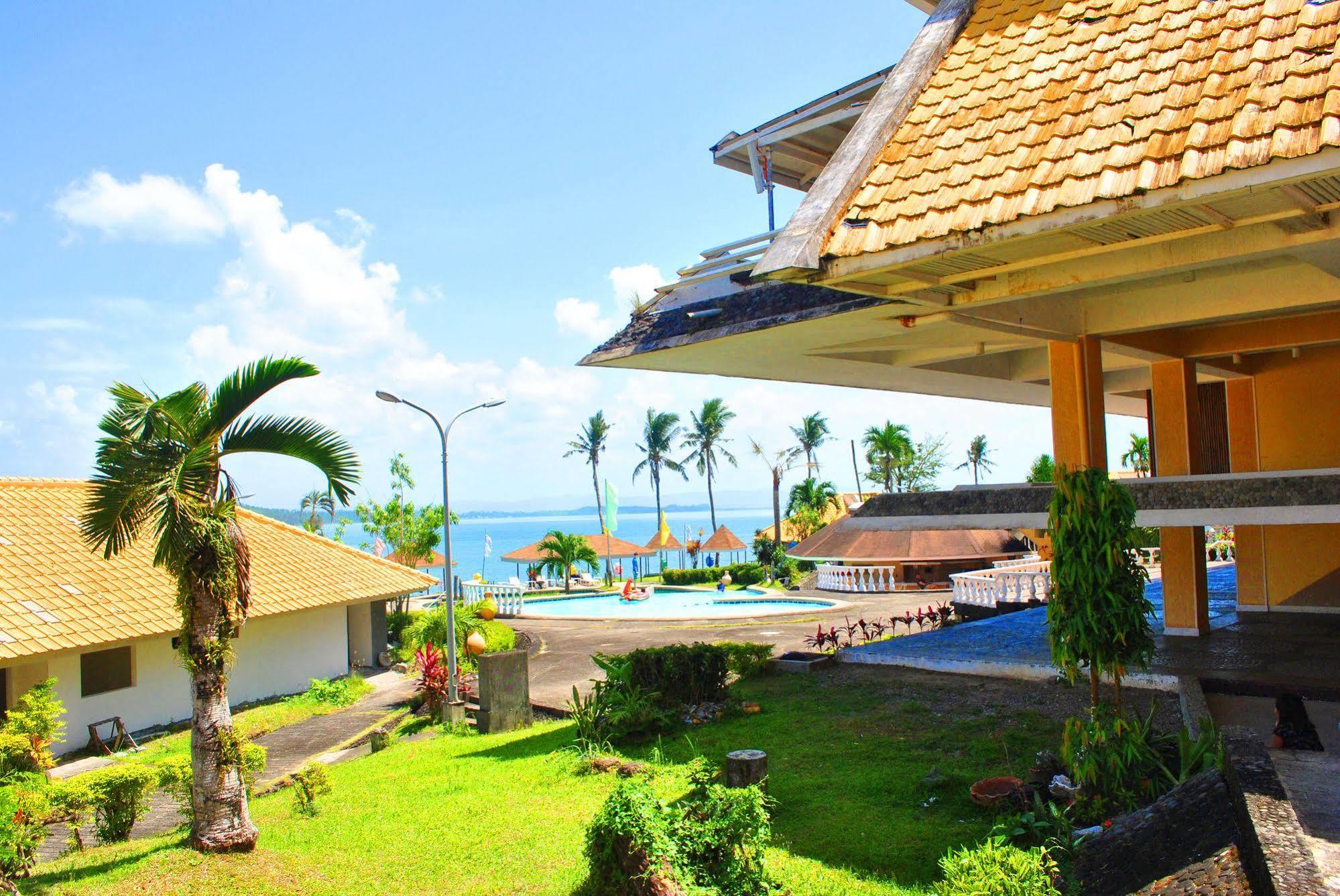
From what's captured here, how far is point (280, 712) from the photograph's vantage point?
1961 cm

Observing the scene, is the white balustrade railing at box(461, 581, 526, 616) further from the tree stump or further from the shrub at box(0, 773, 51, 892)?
the tree stump

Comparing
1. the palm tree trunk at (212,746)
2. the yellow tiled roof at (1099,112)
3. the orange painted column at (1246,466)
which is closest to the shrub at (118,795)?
the palm tree trunk at (212,746)

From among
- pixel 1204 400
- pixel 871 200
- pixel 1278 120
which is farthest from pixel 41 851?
pixel 1204 400

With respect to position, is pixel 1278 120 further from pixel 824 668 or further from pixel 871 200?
pixel 824 668

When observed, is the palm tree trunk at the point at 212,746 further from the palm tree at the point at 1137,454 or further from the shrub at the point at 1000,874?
the palm tree at the point at 1137,454

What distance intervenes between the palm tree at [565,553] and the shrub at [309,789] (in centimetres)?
3275

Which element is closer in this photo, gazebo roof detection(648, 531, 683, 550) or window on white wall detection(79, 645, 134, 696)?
window on white wall detection(79, 645, 134, 696)

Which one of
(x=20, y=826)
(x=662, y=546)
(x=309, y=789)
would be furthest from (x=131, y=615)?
(x=662, y=546)

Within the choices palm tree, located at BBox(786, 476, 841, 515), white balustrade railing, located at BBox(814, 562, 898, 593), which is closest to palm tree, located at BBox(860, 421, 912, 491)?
palm tree, located at BBox(786, 476, 841, 515)

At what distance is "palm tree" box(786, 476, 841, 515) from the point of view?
5016 cm

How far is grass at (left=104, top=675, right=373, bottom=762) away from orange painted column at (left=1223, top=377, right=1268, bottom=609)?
18274mm

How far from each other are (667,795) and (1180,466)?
348 inches

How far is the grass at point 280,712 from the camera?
16.7m

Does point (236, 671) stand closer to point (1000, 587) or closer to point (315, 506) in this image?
point (1000, 587)
